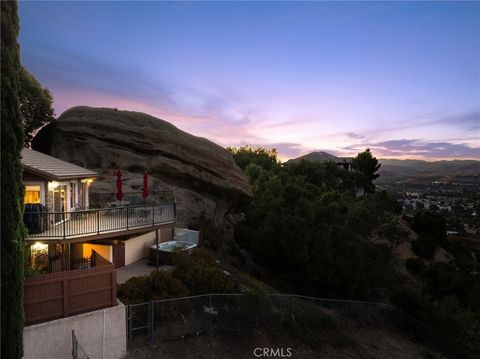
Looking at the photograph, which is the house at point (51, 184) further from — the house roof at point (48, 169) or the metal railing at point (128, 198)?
the metal railing at point (128, 198)

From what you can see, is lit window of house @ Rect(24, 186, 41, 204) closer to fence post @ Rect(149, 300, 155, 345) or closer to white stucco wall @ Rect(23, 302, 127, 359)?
white stucco wall @ Rect(23, 302, 127, 359)

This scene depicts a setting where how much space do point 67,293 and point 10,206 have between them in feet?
11.1

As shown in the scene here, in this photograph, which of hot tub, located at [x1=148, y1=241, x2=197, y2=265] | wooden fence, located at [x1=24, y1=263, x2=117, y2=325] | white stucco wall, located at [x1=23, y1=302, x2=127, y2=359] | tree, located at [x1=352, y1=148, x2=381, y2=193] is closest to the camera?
white stucco wall, located at [x1=23, y1=302, x2=127, y2=359]

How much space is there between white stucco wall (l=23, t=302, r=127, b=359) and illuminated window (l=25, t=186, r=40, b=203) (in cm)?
770

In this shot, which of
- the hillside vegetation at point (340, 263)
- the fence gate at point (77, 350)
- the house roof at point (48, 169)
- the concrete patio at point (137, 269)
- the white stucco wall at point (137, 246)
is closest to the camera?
the fence gate at point (77, 350)

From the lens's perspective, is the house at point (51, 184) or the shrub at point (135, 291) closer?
the shrub at point (135, 291)

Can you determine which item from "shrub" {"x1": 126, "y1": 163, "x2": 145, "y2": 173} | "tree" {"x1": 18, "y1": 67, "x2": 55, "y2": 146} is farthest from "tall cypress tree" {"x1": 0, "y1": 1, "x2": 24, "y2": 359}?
"tree" {"x1": 18, "y1": 67, "x2": 55, "y2": 146}

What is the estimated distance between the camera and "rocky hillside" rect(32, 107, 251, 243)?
26.3 m

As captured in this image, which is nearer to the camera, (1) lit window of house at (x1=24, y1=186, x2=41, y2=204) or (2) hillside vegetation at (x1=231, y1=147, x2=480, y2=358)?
(1) lit window of house at (x1=24, y1=186, x2=41, y2=204)

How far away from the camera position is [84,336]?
11.1m

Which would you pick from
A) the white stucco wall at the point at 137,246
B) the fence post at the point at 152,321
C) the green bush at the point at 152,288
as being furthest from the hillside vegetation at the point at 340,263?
the fence post at the point at 152,321

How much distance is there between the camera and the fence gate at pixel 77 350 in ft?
34.4

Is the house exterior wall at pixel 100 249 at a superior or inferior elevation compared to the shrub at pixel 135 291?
superior

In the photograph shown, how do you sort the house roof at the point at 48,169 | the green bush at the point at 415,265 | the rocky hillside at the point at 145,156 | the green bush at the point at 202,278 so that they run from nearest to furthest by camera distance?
the house roof at the point at 48,169 < the green bush at the point at 202,278 < the rocky hillside at the point at 145,156 < the green bush at the point at 415,265
